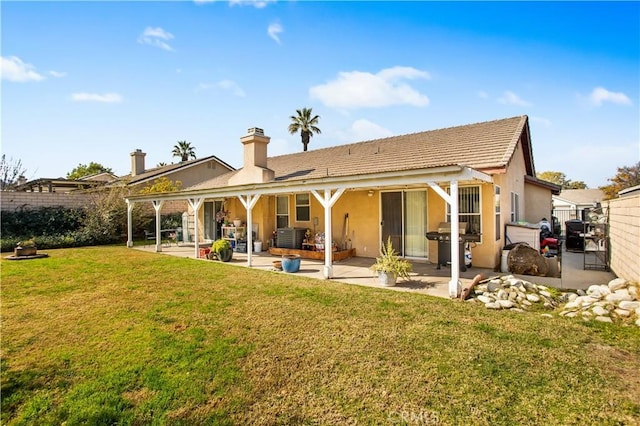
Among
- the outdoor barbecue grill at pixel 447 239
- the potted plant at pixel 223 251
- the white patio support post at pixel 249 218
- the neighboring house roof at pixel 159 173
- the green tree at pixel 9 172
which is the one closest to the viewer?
the outdoor barbecue grill at pixel 447 239

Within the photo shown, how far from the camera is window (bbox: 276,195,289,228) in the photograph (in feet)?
43.7

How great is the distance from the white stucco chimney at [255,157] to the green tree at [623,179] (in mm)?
32893

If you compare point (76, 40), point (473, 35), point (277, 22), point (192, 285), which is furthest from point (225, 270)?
point (473, 35)

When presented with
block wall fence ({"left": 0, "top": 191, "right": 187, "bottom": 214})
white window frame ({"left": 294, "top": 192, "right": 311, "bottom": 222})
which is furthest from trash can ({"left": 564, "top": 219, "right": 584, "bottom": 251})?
block wall fence ({"left": 0, "top": 191, "right": 187, "bottom": 214})

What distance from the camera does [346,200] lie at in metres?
11.4

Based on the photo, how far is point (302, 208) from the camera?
41.9ft

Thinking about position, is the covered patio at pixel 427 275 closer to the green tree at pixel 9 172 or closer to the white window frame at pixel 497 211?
the white window frame at pixel 497 211

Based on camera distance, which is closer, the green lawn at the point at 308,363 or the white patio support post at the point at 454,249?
the green lawn at the point at 308,363

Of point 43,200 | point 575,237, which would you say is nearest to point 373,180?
point 575,237

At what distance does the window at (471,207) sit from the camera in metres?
8.71

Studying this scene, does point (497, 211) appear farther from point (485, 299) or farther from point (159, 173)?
point (159, 173)

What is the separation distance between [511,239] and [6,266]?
1563 centimetres

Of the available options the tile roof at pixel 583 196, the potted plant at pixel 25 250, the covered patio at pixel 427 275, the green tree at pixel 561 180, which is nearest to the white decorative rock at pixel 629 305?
the covered patio at pixel 427 275

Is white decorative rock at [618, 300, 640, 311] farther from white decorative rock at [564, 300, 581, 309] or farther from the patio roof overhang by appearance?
the patio roof overhang
